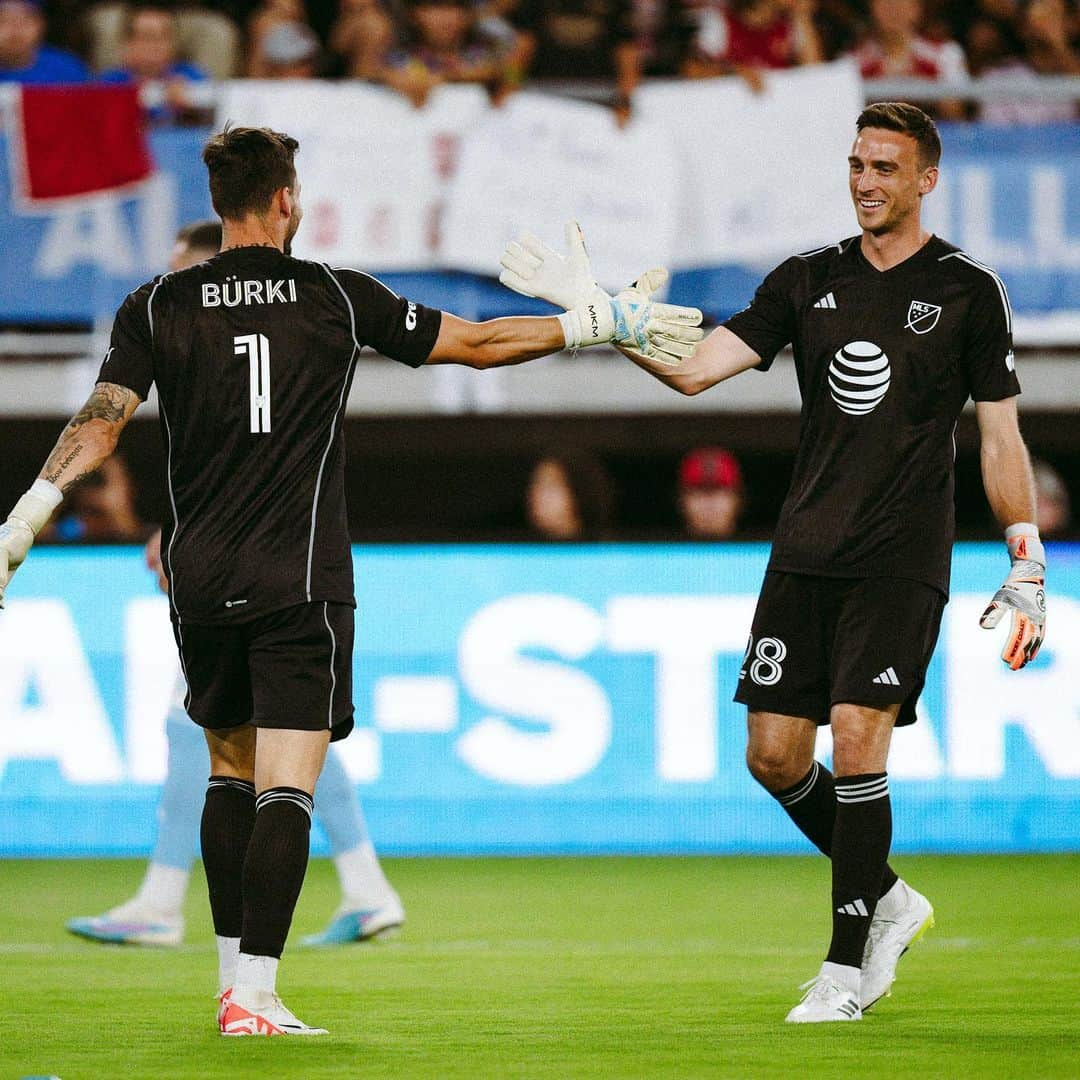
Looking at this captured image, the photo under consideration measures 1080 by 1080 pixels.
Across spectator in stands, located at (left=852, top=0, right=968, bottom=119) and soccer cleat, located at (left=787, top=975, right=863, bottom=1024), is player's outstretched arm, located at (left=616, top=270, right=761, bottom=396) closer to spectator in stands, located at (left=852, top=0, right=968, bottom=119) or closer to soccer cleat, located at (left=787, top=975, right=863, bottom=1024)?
soccer cleat, located at (left=787, top=975, right=863, bottom=1024)

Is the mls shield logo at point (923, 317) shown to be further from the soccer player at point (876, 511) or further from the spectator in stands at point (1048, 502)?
the spectator in stands at point (1048, 502)

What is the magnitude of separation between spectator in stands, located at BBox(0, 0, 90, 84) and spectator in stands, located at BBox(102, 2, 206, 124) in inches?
9.3

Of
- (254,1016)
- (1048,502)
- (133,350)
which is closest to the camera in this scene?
(254,1016)

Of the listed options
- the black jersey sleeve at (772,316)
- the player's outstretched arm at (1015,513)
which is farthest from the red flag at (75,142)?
the player's outstretched arm at (1015,513)

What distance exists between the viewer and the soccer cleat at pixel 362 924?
7.04 metres

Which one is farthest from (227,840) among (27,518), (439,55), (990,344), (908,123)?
(439,55)

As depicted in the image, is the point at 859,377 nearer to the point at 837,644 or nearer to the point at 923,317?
the point at 923,317

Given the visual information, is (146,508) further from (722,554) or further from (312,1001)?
(312,1001)

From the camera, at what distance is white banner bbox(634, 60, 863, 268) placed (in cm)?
1080

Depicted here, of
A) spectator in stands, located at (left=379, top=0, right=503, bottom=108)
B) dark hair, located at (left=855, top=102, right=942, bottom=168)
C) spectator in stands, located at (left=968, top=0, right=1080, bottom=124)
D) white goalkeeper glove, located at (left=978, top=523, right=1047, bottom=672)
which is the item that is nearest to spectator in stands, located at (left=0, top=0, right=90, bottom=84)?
spectator in stands, located at (left=379, top=0, right=503, bottom=108)

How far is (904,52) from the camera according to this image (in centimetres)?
1178

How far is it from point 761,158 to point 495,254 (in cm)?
145

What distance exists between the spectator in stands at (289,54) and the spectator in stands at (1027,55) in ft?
12.3

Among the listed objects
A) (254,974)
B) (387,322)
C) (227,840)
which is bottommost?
(254,974)
